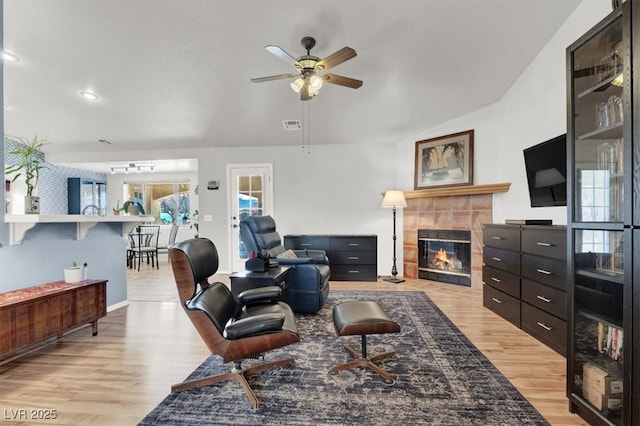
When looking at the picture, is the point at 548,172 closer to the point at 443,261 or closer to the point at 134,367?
the point at 443,261

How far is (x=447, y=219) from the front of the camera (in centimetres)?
496

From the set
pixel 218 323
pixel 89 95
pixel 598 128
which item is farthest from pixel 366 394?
pixel 89 95

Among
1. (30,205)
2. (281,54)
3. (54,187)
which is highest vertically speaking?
(281,54)

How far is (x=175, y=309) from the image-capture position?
3.72 metres

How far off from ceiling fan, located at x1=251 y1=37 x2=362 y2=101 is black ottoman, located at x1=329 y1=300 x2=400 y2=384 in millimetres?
2054

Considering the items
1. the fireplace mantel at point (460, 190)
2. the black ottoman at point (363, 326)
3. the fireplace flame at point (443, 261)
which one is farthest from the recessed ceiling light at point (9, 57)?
the fireplace flame at point (443, 261)

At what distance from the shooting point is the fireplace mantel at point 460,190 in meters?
4.16

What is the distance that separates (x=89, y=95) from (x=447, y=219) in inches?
221

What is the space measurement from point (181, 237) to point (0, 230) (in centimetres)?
747

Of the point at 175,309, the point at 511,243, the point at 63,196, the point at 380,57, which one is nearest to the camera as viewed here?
the point at 511,243

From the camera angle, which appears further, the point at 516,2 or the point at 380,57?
the point at 380,57

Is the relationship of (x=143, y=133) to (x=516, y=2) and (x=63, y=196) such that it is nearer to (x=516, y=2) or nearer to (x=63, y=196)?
(x=63, y=196)

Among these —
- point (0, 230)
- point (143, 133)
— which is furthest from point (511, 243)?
point (143, 133)

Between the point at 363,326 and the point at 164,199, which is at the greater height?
the point at 164,199
